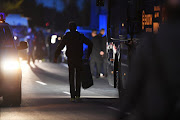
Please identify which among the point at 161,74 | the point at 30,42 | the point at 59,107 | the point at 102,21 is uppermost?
the point at 102,21

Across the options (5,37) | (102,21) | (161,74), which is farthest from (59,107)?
(102,21)

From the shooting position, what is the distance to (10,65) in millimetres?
10086

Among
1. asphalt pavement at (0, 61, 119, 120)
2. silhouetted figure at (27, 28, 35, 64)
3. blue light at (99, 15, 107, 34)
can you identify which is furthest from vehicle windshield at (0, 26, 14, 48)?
blue light at (99, 15, 107, 34)

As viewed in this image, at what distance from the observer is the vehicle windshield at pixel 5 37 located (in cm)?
1041

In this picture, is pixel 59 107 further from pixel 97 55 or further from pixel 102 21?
pixel 102 21

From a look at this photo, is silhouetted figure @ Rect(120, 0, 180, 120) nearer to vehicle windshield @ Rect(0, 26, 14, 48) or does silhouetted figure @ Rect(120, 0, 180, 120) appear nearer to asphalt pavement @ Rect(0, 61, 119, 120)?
asphalt pavement @ Rect(0, 61, 119, 120)

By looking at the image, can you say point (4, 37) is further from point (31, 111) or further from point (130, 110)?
point (130, 110)

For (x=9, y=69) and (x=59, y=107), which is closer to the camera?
(x=9, y=69)

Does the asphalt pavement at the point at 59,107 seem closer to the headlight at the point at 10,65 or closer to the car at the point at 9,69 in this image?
the car at the point at 9,69

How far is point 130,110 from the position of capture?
12.5 ft

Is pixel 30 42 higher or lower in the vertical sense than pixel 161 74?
lower

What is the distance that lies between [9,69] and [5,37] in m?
0.85

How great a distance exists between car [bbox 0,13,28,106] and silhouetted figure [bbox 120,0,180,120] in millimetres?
6451

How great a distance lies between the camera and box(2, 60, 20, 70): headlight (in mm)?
9948
